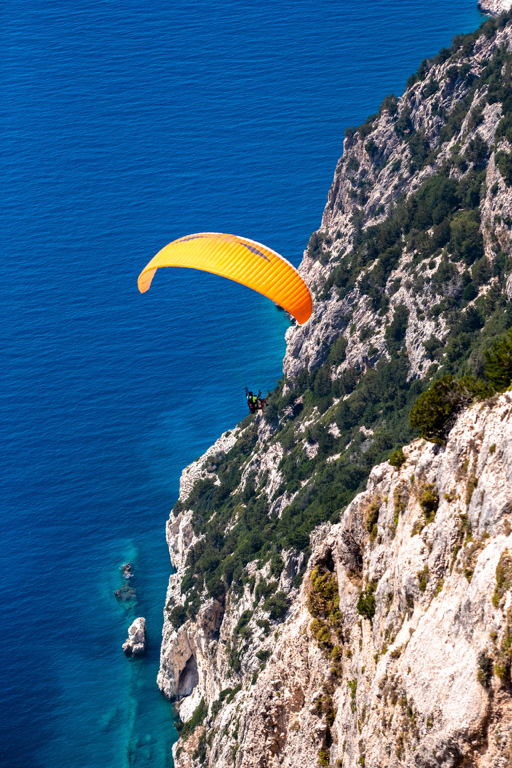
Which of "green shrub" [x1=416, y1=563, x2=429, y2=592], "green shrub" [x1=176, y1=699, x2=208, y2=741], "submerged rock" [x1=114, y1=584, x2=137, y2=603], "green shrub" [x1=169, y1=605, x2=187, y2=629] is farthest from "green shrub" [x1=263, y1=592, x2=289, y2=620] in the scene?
"green shrub" [x1=416, y1=563, x2=429, y2=592]

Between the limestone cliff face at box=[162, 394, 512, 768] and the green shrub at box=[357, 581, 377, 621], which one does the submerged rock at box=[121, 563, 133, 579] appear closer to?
the limestone cliff face at box=[162, 394, 512, 768]

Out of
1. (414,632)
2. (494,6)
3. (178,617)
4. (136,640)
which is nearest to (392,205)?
(178,617)

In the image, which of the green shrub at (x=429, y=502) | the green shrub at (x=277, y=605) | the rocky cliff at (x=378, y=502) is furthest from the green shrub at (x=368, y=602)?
the green shrub at (x=277, y=605)

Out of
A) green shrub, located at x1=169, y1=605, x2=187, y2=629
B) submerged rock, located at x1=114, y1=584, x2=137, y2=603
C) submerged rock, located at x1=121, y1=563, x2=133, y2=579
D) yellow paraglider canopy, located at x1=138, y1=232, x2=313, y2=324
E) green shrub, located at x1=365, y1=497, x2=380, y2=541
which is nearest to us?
green shrub, located at x1=365, y1=497, x2=380, y2=541

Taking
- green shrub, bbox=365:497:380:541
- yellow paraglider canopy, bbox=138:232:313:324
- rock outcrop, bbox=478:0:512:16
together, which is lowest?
green shrub, bbox=365:497:380:541

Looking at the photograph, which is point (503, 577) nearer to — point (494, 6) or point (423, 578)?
point (423, 578)

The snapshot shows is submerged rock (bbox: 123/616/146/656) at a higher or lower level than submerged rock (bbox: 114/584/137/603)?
lower

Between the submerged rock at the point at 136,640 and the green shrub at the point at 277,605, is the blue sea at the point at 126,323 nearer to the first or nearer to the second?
the submerged rock at the point at 136,640

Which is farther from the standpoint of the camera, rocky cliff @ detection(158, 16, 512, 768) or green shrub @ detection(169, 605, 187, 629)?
green shrub @ detection(169, 605, 187, 629)
